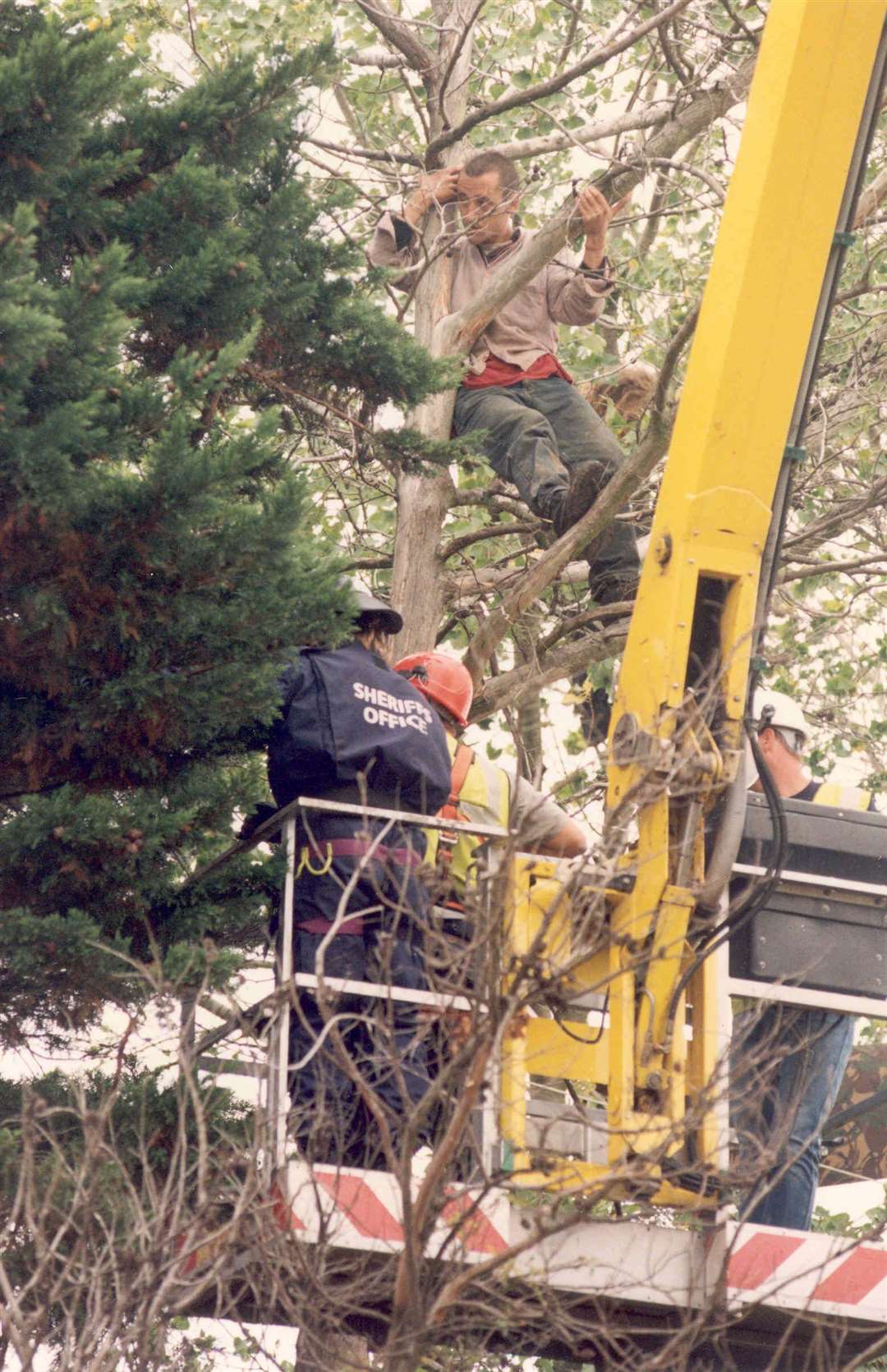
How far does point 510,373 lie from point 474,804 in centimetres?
320

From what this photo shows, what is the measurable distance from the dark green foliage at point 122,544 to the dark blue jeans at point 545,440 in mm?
2225

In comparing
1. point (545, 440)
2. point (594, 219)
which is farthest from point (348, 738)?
point (594, 219)

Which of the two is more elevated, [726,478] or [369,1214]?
[726,478]

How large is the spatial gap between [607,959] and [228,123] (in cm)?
322

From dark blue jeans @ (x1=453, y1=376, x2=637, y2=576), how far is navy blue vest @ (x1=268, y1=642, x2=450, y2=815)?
94.4 inches

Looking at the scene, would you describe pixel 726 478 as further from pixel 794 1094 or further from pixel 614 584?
pixel 614 584

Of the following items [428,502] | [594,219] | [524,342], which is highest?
[594,219]

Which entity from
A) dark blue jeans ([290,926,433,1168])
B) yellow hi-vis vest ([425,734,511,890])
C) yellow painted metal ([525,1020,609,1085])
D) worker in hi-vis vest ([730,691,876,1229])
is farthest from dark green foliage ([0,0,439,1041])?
worker in hi-vis vest ([730,691,876,1229])

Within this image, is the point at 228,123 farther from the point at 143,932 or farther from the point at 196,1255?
the point at 196,1255

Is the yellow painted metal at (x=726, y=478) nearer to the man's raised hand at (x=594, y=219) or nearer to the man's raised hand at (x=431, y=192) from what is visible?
the man's raised hand at (x=594, y=219)

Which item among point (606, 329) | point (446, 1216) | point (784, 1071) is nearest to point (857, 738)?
point (606, 329)

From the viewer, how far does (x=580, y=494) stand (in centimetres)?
818

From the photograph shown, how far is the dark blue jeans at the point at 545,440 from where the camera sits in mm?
8484

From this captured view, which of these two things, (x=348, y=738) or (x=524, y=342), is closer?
(x=348, y=738)
